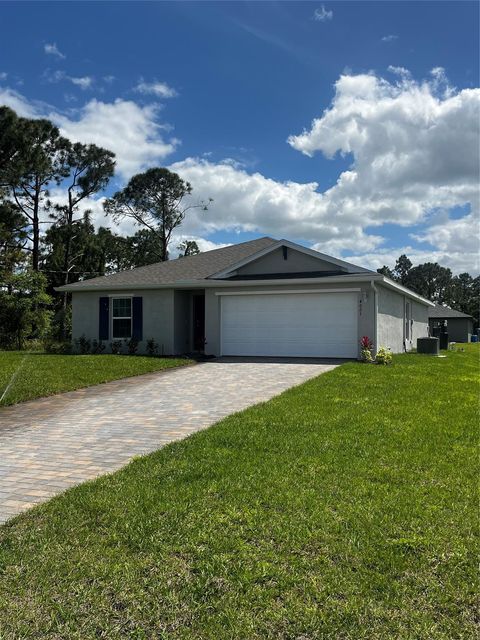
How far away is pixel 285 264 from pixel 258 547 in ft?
48.0

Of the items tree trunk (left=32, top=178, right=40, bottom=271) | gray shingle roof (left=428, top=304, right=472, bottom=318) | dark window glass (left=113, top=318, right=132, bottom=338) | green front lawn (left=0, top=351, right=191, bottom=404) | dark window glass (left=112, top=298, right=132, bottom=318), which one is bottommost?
green front lawn (left=0, top=351, right=191, bottom=404)

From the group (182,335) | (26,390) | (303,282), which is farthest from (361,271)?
(26,390)

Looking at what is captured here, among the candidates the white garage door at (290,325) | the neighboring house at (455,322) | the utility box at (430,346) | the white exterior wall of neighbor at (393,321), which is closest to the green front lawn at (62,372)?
the white garage door at (290,325)

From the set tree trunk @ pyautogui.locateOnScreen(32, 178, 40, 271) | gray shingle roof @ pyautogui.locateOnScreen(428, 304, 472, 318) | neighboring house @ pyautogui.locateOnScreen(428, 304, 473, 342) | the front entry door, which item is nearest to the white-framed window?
the front entry door

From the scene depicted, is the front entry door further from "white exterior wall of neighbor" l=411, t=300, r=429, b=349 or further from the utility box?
"white exterior wall of neighbor" l=411, t=300, r=429, b=349

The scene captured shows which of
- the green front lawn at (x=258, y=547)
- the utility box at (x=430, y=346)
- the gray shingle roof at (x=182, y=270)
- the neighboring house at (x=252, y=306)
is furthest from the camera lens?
the utility box at (x=430, y=346)

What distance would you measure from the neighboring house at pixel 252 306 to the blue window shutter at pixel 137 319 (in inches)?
1.5

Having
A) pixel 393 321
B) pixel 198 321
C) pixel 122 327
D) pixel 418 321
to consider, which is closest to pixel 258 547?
pixel 198 321

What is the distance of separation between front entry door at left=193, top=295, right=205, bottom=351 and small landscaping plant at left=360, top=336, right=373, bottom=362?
639cm

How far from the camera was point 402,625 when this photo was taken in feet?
7.98

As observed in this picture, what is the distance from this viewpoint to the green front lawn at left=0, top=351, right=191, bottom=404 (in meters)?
9.66

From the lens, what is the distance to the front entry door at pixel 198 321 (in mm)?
19031

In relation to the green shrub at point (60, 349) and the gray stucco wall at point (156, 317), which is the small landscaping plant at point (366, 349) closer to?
the gray stucco wall at point (156, 317)

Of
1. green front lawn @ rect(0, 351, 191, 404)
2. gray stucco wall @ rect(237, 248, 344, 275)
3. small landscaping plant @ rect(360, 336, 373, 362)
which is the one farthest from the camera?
gray stucco wall @ rect(237, 248, 344, 275)
